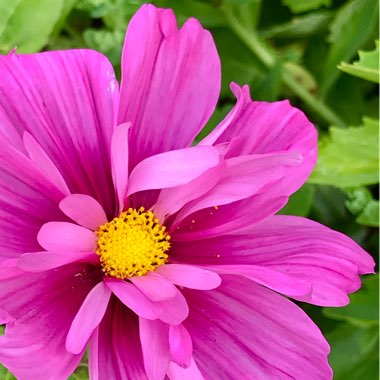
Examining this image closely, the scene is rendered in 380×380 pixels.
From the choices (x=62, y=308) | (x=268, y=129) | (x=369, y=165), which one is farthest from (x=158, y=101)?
(x=369, y=165)

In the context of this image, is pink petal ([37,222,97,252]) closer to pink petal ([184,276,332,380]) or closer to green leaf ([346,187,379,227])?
pink petal ([184,276,332,380])

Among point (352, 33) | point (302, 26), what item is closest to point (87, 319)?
point (352, 33)

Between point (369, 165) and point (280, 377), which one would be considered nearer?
point (280, 377)

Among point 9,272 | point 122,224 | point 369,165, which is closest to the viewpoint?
point 9,272

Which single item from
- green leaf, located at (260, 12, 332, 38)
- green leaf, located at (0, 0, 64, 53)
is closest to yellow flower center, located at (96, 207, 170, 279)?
green leaf, located at (0, 0, 64, 53)

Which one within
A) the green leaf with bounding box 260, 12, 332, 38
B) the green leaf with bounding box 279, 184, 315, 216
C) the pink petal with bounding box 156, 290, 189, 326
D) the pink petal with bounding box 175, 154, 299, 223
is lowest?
the green leaf with bounding box 279, 184, 315, 216

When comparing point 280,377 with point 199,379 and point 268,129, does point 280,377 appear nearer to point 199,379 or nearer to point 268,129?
point 199,379
